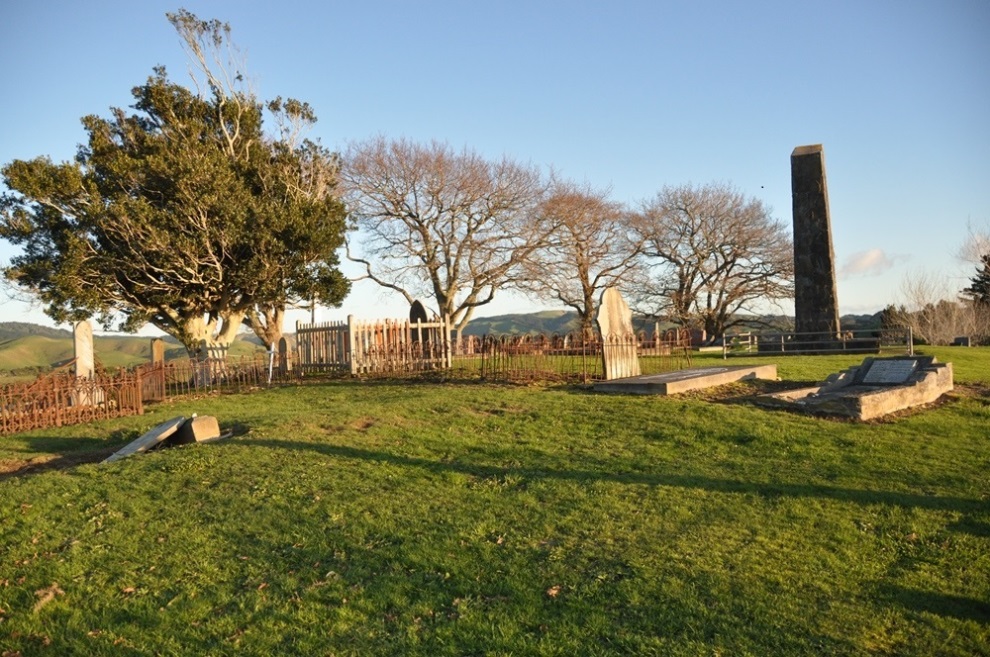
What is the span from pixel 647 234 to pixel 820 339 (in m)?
16.5

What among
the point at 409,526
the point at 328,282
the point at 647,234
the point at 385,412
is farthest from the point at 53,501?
the point at 647,234

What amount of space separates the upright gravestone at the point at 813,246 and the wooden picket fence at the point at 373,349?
14941 mm

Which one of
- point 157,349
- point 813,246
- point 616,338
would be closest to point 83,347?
point 157,349

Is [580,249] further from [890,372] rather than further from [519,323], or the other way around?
[519,323]

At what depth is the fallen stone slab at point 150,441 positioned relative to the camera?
36.1 ft

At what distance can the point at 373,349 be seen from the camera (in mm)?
22547

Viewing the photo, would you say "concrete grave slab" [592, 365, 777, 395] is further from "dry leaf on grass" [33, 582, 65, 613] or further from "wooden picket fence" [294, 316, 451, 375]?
"dry leaf on grass" [33, 582, 65, 613]

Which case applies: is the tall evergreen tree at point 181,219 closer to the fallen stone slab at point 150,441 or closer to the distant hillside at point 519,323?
the fallen stone slab at point 150,441

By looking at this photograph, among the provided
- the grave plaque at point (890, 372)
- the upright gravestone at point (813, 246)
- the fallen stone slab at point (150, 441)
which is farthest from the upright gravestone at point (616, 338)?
the upright gravestone at point (813, 246)

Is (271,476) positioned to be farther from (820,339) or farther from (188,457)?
(820,339)

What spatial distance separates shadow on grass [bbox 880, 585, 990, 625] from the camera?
5.59 m

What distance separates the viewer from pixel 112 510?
7727 mm

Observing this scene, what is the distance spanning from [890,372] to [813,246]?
1402 cm

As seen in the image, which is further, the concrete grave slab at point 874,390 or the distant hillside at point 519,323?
the distant hillside at point 519,323
